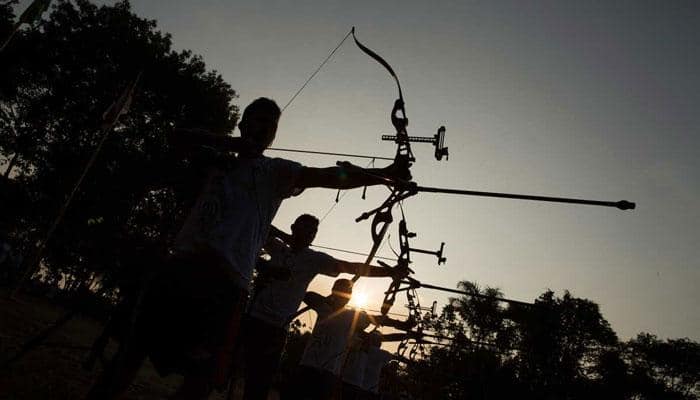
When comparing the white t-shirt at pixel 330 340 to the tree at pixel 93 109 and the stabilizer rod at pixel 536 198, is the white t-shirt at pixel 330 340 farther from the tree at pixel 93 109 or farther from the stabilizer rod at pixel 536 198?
the tree at pixel 93 109

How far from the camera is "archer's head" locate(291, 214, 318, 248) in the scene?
15.7 ft

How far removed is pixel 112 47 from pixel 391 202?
22.6 m

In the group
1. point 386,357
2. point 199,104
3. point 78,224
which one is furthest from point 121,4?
point 386,357

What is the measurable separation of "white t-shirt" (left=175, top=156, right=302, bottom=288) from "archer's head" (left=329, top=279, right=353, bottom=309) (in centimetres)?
394

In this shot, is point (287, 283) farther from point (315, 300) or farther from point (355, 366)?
point (355, 366)

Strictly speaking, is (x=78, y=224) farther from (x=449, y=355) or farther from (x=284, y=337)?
(x=449, y=355)

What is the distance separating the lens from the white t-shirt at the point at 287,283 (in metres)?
4.04

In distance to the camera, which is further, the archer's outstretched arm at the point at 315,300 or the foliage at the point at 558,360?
the foliage at the point at 558,360

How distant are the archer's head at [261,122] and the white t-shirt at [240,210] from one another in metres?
0.22

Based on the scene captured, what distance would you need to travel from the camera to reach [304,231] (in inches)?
190

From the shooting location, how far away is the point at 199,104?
68.7 ft

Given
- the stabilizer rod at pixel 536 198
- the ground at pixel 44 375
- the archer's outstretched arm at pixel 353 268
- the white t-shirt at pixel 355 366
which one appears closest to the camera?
the stabilizer rod at pixel 536 198

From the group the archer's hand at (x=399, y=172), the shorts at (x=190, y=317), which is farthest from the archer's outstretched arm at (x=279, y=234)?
the shorts at (x=190, y=317)

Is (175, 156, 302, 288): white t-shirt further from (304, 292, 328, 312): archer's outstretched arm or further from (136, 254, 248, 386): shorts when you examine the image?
(304, 292, 328, 312): archer's outstretched arm
